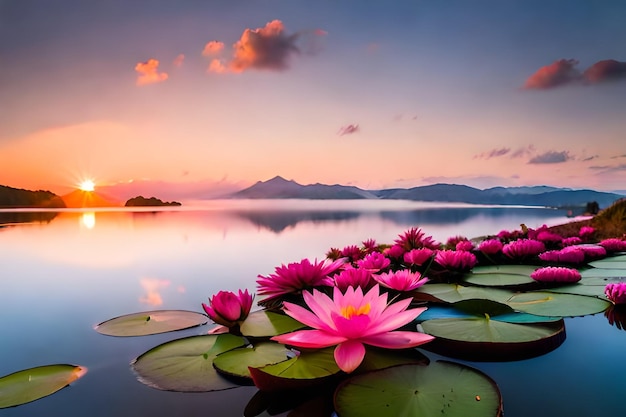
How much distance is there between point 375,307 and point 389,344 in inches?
3.6

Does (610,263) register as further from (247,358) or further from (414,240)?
(247,358)

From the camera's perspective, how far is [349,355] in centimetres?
66

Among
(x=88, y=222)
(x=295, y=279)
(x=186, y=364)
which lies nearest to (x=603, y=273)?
(x=295, y=279)

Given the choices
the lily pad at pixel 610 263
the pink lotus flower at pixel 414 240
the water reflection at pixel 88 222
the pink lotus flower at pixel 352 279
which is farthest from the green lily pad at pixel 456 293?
the water reflection at pixel 88 222

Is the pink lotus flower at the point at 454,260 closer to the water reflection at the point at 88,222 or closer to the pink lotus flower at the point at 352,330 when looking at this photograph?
the pink lotus flower at the point at 352,330

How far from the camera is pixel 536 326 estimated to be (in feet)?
2.97

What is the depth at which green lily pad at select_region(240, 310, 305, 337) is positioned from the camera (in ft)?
3.16

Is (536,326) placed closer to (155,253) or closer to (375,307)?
(375,307)

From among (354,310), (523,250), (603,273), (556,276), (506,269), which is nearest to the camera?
(354,310)

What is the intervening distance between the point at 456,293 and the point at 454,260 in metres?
0.29

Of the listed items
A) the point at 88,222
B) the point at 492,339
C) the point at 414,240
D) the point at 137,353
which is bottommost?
the point at 88,222

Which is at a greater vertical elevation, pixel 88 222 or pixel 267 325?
pixel 267 325

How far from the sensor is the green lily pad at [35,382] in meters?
0.76

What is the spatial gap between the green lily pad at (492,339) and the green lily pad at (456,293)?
262 mm
